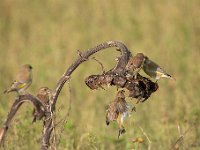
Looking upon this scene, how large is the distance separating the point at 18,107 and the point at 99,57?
7.66 meters

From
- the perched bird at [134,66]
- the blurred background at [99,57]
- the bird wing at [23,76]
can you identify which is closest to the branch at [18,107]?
the perched bird at [134,66]

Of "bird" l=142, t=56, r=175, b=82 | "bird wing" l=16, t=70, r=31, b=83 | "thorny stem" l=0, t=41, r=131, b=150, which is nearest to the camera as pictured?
"thorny stem" l=0, t=41, r=131, b=150

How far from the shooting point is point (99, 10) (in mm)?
14672

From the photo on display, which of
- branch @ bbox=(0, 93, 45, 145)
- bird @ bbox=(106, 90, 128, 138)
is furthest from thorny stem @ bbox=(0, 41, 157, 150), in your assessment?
bird @ bbox=(106, 90, 128, 138)

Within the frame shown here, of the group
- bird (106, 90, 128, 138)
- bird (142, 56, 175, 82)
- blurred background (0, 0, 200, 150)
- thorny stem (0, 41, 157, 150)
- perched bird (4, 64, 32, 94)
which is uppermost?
blurred background (0, 0, 200, 150)

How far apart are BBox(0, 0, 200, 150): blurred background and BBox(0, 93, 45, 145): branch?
1413mm

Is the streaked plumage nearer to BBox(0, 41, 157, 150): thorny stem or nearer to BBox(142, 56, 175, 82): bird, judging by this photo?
BBox(142, 56, 175, 82): bird

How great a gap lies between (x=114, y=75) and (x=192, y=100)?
5.23 m

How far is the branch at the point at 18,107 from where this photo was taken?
4.33m

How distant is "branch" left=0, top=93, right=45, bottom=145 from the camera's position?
4334mm

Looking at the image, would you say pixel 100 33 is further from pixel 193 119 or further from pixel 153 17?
pixel 193 119

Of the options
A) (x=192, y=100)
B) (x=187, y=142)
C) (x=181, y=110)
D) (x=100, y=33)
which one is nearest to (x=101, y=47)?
(x=187, y=142)

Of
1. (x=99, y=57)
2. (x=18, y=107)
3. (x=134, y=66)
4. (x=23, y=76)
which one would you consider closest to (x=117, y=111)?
(x=134, y=66)

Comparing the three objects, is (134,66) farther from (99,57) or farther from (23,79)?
(99,57)
